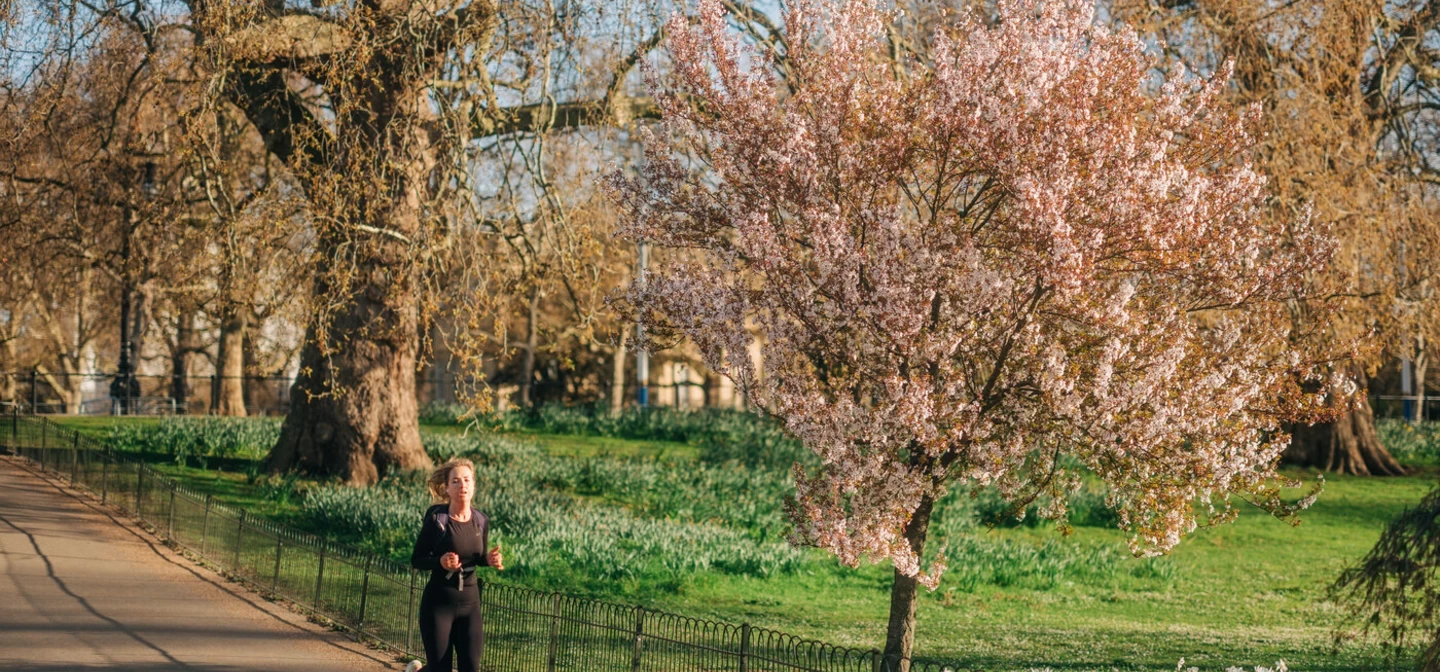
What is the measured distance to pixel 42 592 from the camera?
1361 cm

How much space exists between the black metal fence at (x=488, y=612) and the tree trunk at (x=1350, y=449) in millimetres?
19815

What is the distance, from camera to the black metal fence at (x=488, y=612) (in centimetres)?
990

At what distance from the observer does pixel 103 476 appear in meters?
19.9

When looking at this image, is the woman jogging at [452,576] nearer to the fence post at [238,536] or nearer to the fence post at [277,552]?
the fence post at [277,552]

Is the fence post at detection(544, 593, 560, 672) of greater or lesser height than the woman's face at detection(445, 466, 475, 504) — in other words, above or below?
below

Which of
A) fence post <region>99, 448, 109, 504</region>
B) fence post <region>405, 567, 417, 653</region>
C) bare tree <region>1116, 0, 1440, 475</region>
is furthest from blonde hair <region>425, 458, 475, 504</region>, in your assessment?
fence post <region>99, 448, 109, 504</region>

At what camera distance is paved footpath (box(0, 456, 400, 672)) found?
11.0m

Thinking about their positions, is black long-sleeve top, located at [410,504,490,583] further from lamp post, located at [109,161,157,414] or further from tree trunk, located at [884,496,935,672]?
lamp post, located at [109,161,157,414]

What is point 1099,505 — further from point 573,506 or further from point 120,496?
point 120,496

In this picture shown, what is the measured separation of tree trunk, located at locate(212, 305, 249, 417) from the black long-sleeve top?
26328mm

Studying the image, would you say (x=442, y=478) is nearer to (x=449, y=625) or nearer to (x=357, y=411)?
(x=449, y=625)

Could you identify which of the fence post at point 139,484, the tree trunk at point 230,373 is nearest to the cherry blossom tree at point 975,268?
the fence post at point 139,484

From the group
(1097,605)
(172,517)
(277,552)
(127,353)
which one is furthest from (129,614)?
(127,353)

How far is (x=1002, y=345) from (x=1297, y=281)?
79.9 inches
